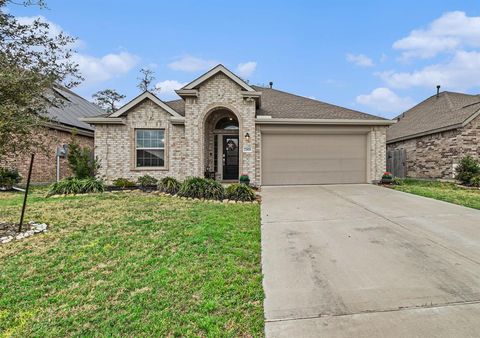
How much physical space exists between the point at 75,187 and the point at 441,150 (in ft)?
55.8

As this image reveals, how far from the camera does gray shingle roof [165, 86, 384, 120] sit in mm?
11680

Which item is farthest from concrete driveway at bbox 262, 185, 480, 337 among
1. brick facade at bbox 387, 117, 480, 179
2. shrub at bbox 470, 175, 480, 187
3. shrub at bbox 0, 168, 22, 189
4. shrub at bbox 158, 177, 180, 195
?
shrub at bbox 0, 168, 22, 189

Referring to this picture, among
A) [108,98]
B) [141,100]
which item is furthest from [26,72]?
[108,98]

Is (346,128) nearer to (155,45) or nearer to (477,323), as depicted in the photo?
(477,323)

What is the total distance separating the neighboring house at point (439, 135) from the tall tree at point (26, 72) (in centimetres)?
1593

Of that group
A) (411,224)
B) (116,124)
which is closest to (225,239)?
(411,224)

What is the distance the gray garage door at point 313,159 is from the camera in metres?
11.6

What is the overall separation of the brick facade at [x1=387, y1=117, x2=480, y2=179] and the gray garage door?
464 cm

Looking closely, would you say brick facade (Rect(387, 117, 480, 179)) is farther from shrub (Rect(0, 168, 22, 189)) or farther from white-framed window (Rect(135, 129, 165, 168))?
shrub (Rect(0, 168, 22, 189))

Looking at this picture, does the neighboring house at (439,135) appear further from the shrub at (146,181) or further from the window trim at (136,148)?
the shrub at (146,181)

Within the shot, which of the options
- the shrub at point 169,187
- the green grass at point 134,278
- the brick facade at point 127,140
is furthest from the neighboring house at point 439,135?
the shrub at point 169,187

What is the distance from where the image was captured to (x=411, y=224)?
209 inches

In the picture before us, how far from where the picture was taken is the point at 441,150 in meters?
13.2

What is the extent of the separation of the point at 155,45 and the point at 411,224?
51.9ft
